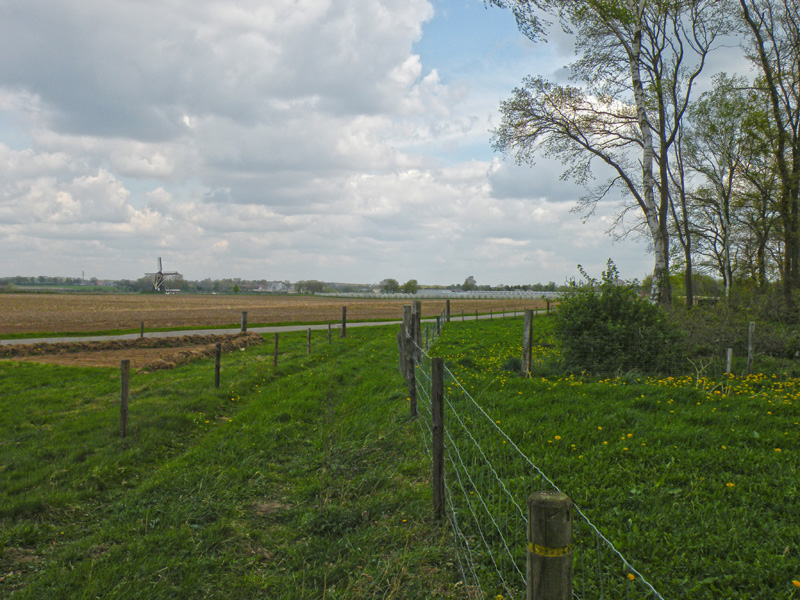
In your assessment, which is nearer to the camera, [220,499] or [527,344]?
[220,499]

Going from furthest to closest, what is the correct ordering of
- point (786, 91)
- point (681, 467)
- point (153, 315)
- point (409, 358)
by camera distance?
point (153, 315) → point (786, 91) → point (409, 358) → point (681, 467)

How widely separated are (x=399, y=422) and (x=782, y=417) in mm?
5161

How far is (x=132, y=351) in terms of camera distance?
66.7ft

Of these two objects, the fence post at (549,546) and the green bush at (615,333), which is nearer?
the fence post at (549,546)

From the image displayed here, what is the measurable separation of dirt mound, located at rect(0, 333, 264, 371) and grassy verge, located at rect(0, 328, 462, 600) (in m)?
6.46

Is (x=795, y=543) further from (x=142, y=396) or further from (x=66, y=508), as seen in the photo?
(x=142, y=396)

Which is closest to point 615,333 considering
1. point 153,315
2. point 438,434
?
point 438,434

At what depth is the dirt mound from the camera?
16.8 metres

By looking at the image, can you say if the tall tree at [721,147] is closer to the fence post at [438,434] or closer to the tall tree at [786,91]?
the tall tree at [786,91]

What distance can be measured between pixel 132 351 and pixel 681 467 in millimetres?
20333

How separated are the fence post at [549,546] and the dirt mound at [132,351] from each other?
1550 centimetres

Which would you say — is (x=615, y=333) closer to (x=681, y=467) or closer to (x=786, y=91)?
(x=681, y=467)

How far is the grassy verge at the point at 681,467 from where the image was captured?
3709mm

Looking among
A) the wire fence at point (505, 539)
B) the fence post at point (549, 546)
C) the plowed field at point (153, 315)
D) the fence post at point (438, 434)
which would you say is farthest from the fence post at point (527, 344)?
the plowed field at point (153, 315)
